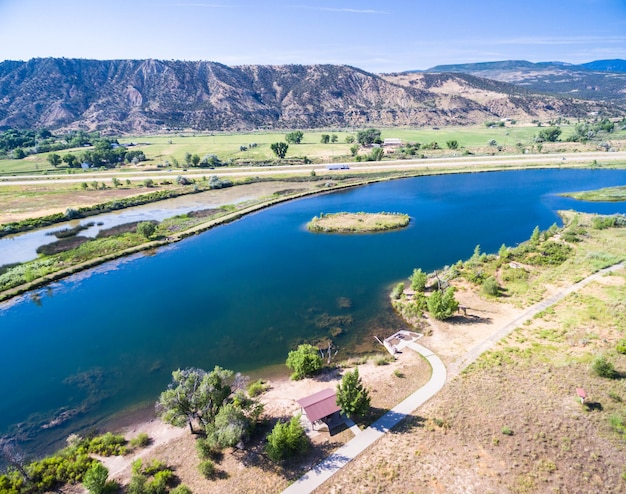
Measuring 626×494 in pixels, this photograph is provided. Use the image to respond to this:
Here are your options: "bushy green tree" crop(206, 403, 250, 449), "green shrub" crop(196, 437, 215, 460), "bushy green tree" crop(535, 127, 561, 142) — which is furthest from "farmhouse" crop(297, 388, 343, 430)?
"bushy green tree" crop(535, 127, 561, 142)

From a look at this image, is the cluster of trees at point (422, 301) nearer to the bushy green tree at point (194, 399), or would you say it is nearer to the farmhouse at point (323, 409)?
the farmhouse at point (323, 409)

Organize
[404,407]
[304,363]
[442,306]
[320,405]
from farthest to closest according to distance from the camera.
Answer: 1. [442,306]
2. [304,363]
3. [404,407]
4. [320,405]

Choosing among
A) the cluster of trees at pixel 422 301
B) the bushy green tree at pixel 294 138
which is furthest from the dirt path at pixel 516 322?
the bushy green tree at pixel 294 138

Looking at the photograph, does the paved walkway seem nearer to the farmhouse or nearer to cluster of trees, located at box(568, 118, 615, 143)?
the farmhouse

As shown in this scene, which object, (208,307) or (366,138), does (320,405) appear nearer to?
(208,307)

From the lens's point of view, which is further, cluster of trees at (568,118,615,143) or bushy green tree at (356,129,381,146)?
bushy green tree at (356,129,381,146)

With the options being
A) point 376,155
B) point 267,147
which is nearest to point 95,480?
point 376,155
